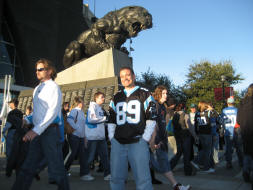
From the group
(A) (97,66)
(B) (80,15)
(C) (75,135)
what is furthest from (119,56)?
(B) (80,15)

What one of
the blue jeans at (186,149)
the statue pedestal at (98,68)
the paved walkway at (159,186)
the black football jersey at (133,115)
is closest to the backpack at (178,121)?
the blue jeans at (186,149)

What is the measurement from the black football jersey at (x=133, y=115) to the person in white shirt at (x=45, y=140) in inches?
27.1

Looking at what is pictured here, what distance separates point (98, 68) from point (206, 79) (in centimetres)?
2399

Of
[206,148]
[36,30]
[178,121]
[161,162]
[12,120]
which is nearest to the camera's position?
[161,162]

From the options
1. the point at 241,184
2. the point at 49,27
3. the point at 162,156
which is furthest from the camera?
the point at 49,27

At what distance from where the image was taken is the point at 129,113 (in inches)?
115

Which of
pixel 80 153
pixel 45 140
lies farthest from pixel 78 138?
pixel 45 140

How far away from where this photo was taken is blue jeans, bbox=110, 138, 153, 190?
111 inches

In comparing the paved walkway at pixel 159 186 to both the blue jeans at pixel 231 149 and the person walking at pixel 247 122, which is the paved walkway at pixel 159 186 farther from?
the person walking at pixel 247 122

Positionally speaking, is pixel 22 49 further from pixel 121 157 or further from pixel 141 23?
pixel 121 157

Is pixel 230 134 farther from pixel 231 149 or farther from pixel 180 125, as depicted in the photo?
pixel 180 125

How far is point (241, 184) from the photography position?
4961mm

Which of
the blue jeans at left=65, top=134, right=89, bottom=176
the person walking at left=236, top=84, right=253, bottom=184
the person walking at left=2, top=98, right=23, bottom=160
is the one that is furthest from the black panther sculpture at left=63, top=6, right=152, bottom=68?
the person walking at left=236, top=84, right=253, bottom=184

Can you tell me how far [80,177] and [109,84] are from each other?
4159mm
